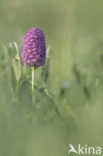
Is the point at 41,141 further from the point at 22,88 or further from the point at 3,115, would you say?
the point at 22,88

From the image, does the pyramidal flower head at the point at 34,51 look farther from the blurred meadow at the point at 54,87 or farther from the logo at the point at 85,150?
the logo at the point at 85,150

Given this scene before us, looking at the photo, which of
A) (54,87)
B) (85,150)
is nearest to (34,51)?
(54,87)

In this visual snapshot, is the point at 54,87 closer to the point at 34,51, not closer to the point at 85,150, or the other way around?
the point at 34,51

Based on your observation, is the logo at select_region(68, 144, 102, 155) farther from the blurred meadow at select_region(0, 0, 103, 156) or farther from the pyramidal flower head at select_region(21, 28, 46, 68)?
the pyramidal flower head at select_region(21, 28, 46, 68)

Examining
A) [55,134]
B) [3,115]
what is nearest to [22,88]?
[3,115]

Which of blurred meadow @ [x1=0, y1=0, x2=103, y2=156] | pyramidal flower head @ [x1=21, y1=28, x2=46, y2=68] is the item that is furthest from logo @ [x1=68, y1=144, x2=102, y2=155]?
pyramidal flower head @ [x1=21, y1=28, x2=46, y2=68]

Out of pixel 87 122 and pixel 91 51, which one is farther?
pixel 91 51
